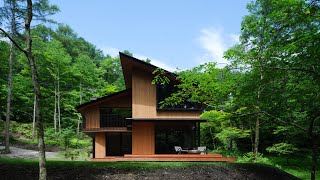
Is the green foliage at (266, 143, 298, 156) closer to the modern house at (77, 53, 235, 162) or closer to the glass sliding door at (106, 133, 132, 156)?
the modern house at (77, 53, 235, 162)

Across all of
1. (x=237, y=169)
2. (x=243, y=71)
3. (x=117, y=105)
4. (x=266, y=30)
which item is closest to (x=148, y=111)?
(x=117, y=105)

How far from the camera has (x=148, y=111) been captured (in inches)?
736

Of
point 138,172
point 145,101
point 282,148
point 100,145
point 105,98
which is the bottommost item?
point 282,148

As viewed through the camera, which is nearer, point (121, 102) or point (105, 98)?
point (105, 98)

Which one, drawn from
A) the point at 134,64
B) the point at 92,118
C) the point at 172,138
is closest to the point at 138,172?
the point at 134,64

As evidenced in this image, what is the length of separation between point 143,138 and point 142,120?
138 cm

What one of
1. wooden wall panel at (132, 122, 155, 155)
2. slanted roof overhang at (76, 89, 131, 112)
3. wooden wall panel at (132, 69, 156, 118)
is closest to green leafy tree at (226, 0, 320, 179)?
wooden wall panel at (132, 69, 156, 118)

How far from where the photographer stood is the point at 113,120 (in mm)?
20375

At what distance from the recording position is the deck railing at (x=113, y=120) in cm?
2028

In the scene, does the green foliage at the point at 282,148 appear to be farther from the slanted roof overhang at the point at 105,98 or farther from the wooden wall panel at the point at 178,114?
the slanted roof overhang at the point at 105,98

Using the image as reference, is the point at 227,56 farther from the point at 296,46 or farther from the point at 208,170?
the point at 208,170

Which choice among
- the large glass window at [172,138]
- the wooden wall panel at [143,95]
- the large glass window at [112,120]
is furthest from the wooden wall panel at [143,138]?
the large glass window at [112,120]

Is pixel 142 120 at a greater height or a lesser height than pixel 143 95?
lesser

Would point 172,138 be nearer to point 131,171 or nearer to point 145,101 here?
point 145,101
